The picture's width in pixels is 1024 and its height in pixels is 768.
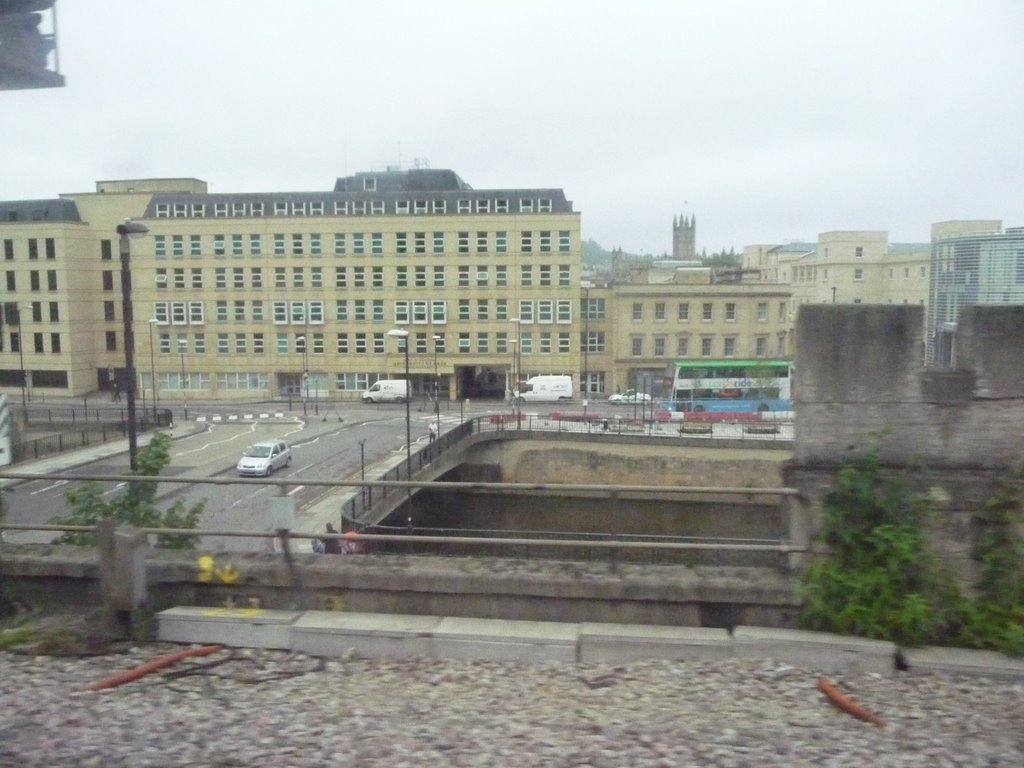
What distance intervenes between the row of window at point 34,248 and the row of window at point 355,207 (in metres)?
5.01

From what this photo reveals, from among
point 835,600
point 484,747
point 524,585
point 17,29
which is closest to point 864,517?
point 835,600

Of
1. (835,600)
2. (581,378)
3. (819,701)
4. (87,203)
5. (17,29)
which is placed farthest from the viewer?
(581,378)

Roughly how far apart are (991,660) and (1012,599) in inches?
14.2

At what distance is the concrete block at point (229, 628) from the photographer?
13.1ft

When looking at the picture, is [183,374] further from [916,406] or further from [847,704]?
[847,704]

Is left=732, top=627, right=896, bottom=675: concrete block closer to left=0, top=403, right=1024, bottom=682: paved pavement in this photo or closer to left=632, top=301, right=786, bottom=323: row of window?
left=0, top=403, right=1024, bottom=682: paved pavement

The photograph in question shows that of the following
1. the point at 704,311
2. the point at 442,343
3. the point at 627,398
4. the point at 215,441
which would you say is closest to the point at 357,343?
the point at 442,343

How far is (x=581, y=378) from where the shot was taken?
94.3ft

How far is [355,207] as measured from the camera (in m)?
24.7

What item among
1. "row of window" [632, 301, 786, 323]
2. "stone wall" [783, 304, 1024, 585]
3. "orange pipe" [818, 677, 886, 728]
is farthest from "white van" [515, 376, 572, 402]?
"orange pipe" [818, 677, 886, 728]

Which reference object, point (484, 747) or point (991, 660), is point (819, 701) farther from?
point (484, 747)

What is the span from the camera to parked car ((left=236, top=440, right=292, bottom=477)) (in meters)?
16.7

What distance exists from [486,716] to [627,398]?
78.9ft

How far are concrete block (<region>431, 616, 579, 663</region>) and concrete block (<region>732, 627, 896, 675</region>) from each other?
A: 31.9 inches
